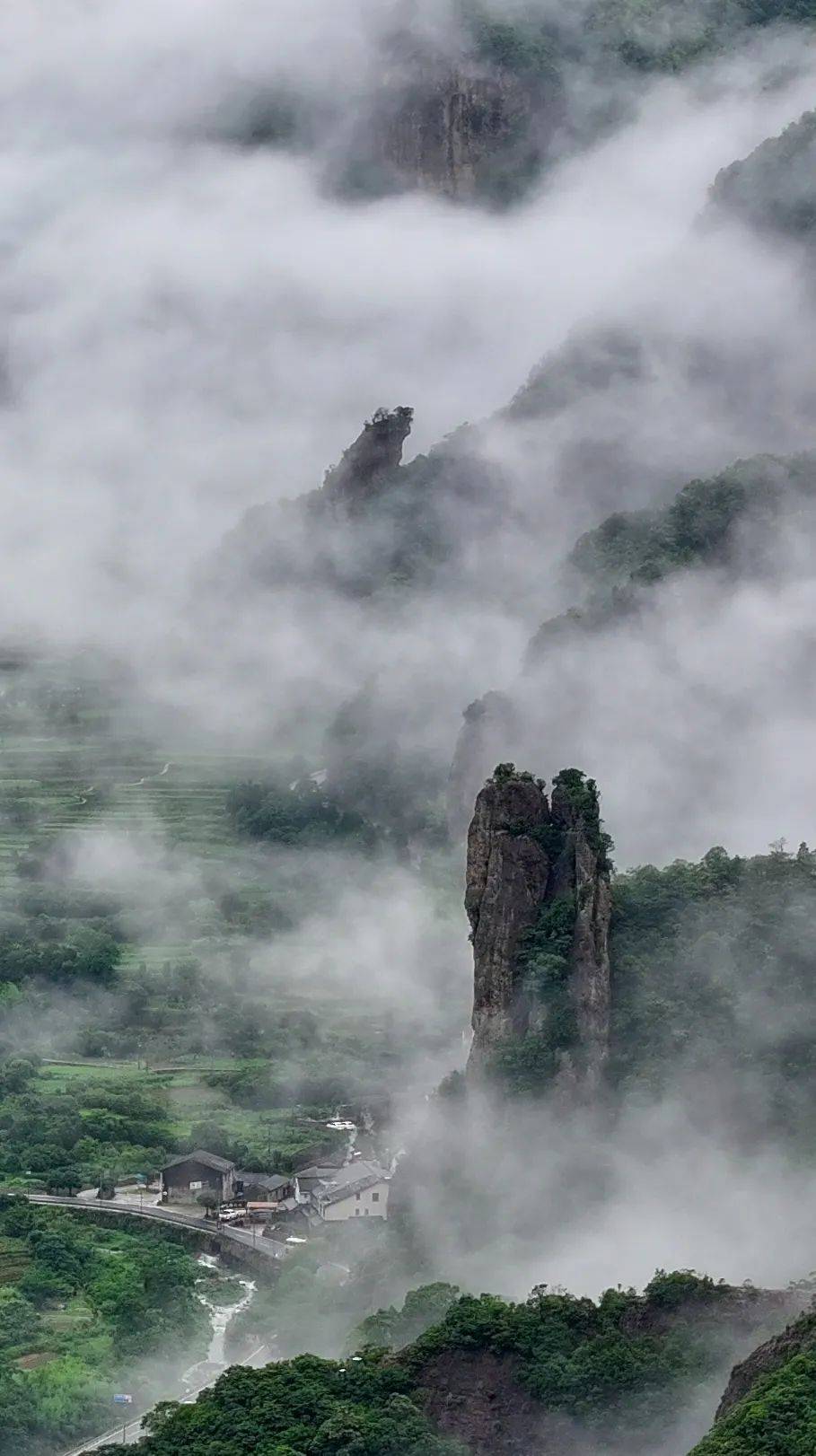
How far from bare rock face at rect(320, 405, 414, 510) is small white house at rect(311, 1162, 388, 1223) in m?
33.9

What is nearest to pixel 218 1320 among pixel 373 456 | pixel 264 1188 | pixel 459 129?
pixel 264 1188

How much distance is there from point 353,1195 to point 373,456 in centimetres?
3573

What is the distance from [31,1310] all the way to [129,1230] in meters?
5.67

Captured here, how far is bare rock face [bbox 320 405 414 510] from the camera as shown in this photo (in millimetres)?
117875

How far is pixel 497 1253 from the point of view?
76.7 meters

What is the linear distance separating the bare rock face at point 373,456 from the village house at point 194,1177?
3189 centimetres

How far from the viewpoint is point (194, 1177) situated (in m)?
89.2

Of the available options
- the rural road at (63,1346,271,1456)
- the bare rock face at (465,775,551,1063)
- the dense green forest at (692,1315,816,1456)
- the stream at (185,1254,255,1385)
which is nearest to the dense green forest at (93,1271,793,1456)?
the rural road at (63,1346,271,1456)

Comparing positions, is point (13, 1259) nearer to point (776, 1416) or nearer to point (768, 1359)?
point (768, 1359)

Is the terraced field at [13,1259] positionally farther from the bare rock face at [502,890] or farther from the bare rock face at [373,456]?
the bare rock face at [373,456]

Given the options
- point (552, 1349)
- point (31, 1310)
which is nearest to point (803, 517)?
point (31, 1310)

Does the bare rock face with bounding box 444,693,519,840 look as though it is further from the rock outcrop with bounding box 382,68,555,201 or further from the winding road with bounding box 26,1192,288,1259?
the rock outcrop with bounding box 382,68,555,201

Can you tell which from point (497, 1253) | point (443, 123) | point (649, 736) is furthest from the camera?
point (443, 123)

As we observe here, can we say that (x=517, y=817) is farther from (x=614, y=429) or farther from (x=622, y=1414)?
(x=614, y=429)
